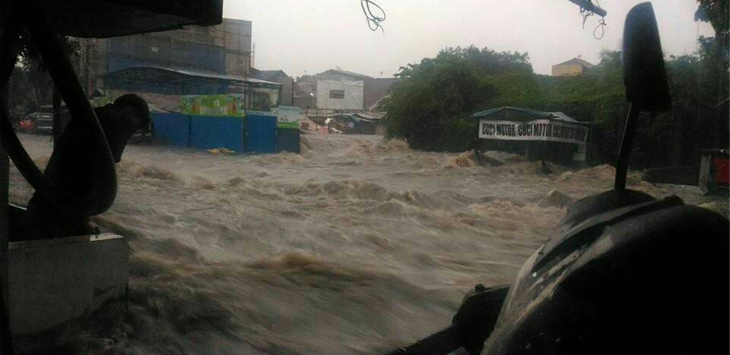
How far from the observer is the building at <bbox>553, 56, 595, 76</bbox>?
3.15 metres

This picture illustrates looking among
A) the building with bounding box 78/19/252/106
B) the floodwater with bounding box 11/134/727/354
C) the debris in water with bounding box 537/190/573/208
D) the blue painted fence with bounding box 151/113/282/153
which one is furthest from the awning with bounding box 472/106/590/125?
the building with bounding box 78/19/252/106

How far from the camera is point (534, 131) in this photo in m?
3.75

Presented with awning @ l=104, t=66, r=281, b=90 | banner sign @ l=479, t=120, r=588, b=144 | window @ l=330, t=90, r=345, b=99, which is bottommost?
banner sign @ l=479, t=120, r=588, b=144

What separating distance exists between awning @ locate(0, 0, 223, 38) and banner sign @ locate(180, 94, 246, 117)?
1.05m

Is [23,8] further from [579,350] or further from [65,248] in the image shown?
[579,350]

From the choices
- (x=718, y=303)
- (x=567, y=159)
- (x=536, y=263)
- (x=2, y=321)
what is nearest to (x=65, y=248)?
(x=2, y=321)

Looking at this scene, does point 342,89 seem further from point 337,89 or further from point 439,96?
point 439,96

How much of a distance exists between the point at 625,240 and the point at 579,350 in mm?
216

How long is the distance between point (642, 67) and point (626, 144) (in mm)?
206

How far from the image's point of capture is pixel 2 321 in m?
1.63

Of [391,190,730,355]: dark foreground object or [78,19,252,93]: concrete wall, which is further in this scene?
[78,19,252,93]: concrete wall

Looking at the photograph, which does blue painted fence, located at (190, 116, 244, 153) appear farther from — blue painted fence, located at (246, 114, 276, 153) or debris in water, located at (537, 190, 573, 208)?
debris in water, located at (537, 190, 573, 208)

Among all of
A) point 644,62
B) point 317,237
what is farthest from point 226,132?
point 644,62

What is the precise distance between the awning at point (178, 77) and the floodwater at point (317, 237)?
42 cm
